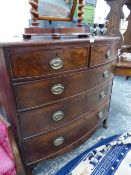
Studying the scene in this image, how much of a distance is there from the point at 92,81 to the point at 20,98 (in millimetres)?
612

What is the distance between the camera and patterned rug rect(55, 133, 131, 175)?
140 cm

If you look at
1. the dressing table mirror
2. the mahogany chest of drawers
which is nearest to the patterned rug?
the mahogany chest of drawers

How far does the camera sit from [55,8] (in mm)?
1288

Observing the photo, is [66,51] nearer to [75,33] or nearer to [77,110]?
[75,33]

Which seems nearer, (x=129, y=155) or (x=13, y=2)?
(x=129, y=155)

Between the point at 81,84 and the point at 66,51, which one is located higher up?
the point at 66,51

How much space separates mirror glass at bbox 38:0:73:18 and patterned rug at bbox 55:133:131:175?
1.26 meters

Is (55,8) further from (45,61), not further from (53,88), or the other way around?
(53,88)

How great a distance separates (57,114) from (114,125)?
1121 mm

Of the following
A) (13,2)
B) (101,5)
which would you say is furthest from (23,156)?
(101,5)

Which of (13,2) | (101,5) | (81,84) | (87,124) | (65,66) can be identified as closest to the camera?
(65,66)

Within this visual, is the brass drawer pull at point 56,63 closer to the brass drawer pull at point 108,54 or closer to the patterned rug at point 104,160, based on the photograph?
the brass drawer pull at point 108,54

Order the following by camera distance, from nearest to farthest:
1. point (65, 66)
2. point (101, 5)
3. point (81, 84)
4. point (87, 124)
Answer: point (65, 66)
point (81, 84)
point (87, 124)
point (101, 5)

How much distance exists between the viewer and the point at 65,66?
1.08 m
